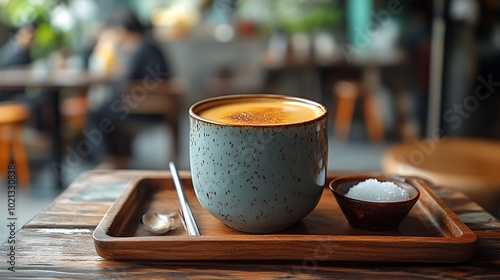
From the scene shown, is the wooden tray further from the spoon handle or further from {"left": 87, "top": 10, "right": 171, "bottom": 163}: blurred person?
{"left": 87, "top": 10, "right": 171, "bottom": 163}: blurred person

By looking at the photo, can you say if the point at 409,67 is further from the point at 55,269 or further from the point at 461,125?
the point at 55,269

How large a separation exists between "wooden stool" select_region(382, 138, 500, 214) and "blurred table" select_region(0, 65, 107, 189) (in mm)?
2262

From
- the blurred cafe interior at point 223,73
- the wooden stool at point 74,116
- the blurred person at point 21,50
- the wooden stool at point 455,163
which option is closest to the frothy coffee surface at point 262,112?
the wooden stool at point 455,163

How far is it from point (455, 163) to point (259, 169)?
138 cm

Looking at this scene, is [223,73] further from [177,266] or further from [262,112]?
[177,266]

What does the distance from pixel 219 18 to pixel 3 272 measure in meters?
5.48

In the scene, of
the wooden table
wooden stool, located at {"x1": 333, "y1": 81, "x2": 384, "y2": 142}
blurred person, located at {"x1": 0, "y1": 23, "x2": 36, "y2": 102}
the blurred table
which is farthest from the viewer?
wooden stool, located at {"x1": 333, "y1": 81, "x2": 384, "y2": 142}

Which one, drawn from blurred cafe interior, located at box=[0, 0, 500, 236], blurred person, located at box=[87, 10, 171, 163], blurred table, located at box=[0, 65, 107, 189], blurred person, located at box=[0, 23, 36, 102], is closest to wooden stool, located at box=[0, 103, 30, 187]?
blurred cafe interior, located at box=[0, 0, 500, 236]

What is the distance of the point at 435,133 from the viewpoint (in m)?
4.15

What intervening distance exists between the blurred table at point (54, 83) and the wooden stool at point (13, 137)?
0.20 m

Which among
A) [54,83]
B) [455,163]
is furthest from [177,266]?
[54,83]

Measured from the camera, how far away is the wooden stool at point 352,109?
5066 millimetres

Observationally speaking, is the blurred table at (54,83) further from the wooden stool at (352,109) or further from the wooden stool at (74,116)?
the wooden stool at (352,109)

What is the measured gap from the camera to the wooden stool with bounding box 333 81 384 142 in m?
5.07
